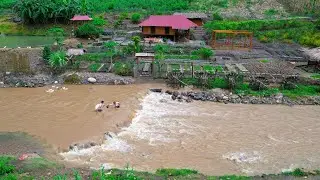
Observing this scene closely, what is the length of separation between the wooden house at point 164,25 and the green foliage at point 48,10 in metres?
11.5

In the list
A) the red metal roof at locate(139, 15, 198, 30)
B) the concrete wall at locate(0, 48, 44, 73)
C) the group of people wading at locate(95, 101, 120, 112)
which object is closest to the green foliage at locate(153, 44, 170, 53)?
the red metal roof at locate(139, 15, 198, 30)

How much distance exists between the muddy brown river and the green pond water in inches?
525

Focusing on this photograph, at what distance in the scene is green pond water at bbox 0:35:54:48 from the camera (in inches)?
1548

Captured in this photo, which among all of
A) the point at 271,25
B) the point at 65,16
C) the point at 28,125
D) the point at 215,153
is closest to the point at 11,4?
the point at 65,16

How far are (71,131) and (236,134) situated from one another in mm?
8589

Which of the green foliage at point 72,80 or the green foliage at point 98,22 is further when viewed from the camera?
the green foliage at point 98,22

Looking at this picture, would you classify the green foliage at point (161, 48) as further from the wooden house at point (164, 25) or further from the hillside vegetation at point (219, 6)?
the hillside vegetation at point (219, 6)

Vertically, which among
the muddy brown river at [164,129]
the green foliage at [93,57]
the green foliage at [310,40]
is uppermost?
the green foliage at [310,40]

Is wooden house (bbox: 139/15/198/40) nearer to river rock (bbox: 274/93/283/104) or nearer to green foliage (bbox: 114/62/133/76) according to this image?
green foliage (bbox: 114/62/133/76)

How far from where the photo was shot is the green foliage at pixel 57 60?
29.3 meters

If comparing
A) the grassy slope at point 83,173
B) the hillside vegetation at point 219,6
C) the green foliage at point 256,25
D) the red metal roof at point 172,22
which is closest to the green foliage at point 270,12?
the hillside vegetation at point 219,6

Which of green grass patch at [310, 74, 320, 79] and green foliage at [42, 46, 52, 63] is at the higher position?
green foliage at [42, 46, 52, 63]

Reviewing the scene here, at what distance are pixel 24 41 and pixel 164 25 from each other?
15.0 meters

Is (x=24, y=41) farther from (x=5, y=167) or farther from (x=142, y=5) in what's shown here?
(x=5, y=167)
